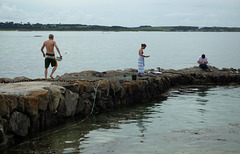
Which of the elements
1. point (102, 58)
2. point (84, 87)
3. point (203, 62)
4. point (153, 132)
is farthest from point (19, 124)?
point (102, 58)

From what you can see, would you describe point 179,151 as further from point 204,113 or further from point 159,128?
point 204,113

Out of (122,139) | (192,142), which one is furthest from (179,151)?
(122,139)

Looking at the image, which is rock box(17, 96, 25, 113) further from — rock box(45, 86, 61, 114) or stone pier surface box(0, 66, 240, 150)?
rock box(45, 86, 61, 114)

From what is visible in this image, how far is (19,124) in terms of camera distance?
980cm

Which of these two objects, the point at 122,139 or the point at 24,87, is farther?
the point at 24,87

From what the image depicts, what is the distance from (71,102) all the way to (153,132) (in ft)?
10.7

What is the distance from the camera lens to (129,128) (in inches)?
469

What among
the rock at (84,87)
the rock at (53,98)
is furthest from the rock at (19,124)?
the rock at (84,87)

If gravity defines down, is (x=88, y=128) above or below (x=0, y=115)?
below

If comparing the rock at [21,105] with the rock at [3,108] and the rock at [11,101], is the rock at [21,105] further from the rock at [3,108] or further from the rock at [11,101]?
the rock at [3,108]

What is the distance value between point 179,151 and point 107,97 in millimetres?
5701

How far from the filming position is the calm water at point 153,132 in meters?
9.76

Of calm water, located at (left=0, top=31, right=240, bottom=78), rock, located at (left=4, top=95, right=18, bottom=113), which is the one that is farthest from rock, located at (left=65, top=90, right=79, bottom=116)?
calm water, located at (left=0, top=31, right=240, bottom=78)

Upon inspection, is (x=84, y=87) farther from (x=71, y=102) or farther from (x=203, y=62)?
(x=203, y=62)
